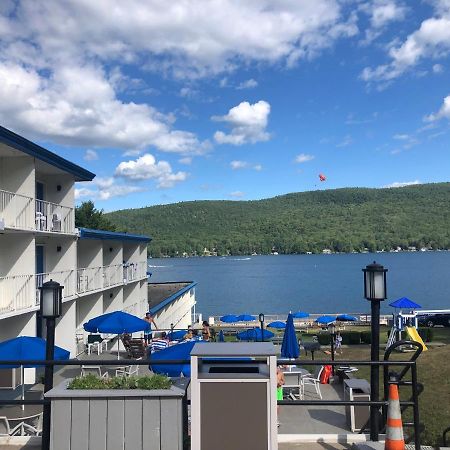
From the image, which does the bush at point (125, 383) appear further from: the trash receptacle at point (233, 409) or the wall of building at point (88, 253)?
the wall of building at point (88, 253)

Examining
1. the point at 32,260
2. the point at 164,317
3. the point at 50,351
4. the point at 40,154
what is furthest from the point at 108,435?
the point at 164,317

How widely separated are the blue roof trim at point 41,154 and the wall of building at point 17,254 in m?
2.68

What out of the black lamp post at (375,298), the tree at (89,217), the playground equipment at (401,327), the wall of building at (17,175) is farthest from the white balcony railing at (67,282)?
the tree at (89,217)

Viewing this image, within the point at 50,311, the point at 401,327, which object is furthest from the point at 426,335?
the point at 50,311

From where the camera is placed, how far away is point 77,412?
4.84 m

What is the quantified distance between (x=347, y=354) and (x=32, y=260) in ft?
47.9

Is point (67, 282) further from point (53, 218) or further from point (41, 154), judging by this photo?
point (41, 154)

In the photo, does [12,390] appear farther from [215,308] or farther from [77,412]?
[215,308]

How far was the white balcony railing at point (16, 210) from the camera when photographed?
15000mm

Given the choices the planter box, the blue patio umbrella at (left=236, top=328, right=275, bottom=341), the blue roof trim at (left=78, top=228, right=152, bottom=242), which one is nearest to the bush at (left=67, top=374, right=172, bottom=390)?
the planter box

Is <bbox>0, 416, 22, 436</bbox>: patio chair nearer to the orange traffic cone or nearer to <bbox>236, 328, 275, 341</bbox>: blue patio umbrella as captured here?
the orange traffic cone

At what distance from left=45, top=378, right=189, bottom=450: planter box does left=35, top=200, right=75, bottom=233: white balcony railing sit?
42.4 ft

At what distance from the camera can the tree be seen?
54.6 meters

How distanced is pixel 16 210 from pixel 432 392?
42.6 ft
